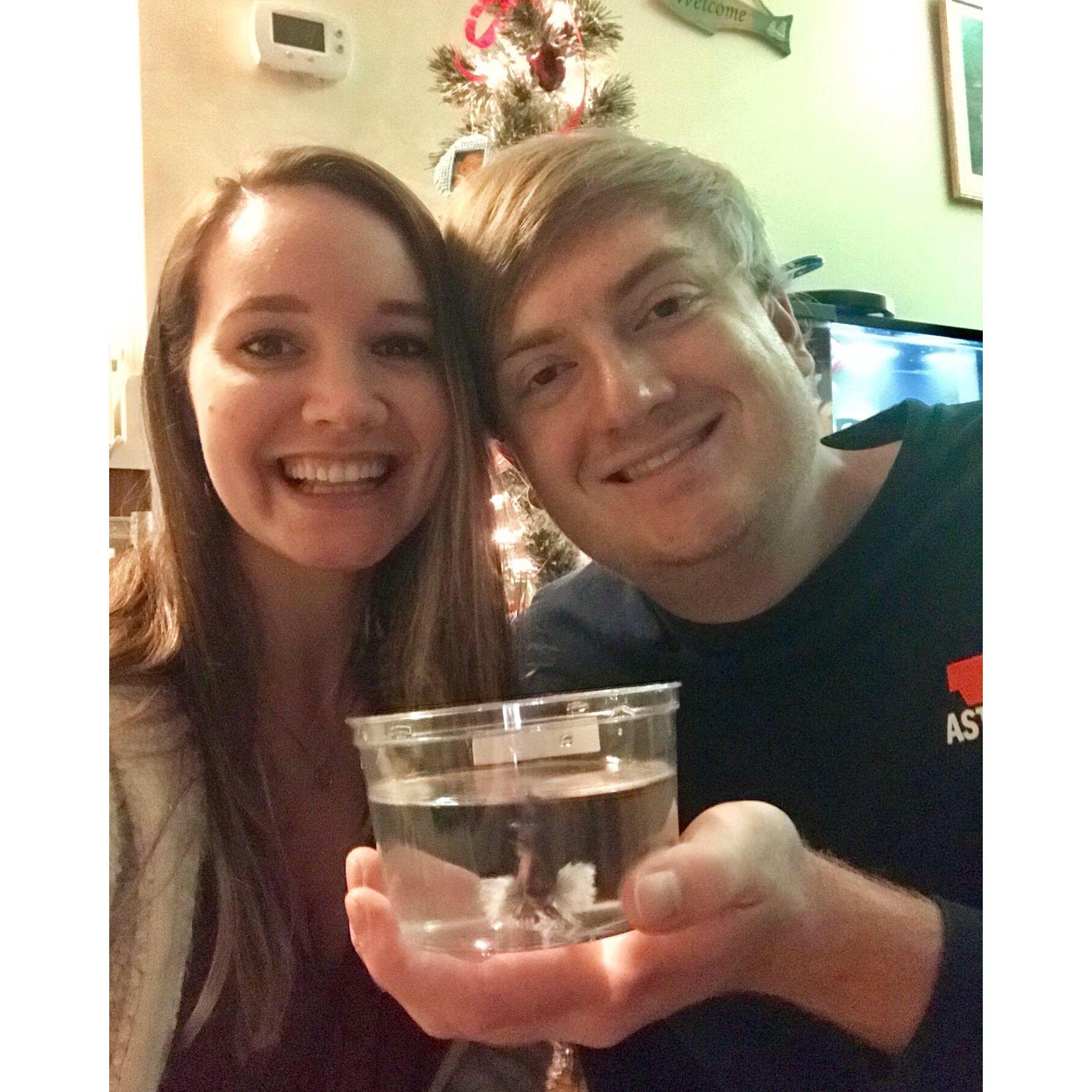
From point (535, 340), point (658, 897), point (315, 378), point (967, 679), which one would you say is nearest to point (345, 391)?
point (315, 378)

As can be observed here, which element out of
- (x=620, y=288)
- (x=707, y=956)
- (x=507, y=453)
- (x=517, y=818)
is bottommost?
(x=707, y=956)

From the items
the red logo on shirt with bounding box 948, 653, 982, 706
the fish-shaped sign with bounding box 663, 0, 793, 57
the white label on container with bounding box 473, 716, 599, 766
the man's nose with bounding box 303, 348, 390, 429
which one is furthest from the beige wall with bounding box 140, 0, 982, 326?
the white label on container with bounding box 473, 716, 599, 766

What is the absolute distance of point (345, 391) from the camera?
0.64m

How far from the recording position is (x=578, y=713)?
0.62 m

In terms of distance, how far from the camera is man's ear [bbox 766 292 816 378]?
70 cm

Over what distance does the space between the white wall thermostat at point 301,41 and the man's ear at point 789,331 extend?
0.33m

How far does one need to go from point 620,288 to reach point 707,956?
0.45m

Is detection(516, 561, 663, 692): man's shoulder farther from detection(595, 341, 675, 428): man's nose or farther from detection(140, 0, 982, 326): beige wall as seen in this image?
detection(140, 0, 982, 326): beige wall

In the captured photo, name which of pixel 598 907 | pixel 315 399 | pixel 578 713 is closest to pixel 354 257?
Answer: pixel 315 399

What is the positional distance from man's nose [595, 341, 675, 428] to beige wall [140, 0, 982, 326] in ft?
0.48

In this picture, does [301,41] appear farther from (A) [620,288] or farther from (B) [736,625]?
(B) [736,625]

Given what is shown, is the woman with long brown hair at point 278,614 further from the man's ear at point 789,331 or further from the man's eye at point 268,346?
the man's ear at point 789,331
